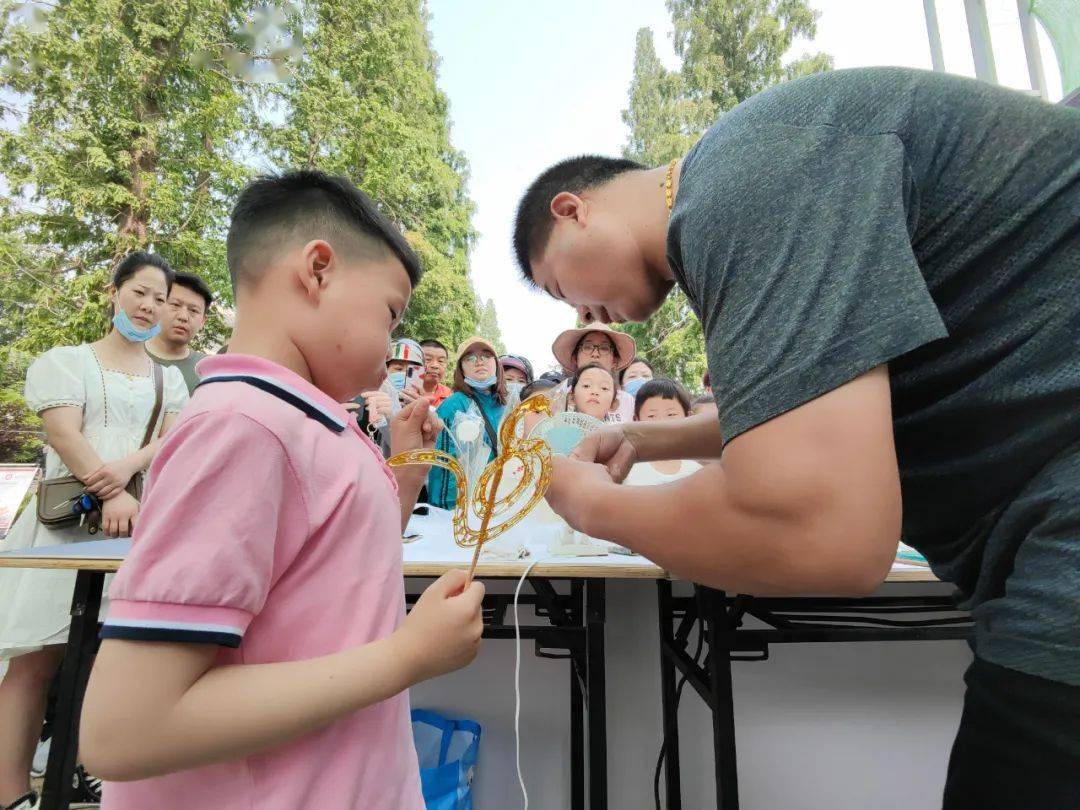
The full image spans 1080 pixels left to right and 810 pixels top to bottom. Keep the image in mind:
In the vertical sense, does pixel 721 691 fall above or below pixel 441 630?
below

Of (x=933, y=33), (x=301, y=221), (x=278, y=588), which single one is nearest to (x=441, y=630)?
(x=278, y=588)

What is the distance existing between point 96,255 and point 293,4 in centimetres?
633

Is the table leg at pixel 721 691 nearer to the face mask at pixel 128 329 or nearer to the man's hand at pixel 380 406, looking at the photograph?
the man's hand at pixel 380 406

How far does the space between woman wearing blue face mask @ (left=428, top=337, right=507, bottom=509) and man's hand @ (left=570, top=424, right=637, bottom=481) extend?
6.12 feet

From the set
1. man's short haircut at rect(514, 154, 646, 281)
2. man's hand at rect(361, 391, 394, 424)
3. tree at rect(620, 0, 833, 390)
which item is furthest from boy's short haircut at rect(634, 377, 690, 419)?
tree at rect(620, 0, 833, 390)

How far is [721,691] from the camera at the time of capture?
5.39 feet

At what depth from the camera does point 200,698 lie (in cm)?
55

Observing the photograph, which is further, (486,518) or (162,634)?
(486,518)

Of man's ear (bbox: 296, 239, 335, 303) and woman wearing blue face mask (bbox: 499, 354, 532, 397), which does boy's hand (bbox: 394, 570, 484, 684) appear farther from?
woman wearing blue face mask (bbox: 499, 354, 532, 397)

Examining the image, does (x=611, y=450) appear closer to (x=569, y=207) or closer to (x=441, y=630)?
(x=569, y=207)

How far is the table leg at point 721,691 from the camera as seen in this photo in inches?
63.2

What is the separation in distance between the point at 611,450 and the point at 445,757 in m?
1.60

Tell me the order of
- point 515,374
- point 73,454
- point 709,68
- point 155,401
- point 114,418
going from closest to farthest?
point 73,454 → point 114,418 → point 155,401 → point 515,374 → point 709,68

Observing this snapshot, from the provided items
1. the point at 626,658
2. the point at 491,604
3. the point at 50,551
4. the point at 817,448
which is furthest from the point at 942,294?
the point at 50,551
